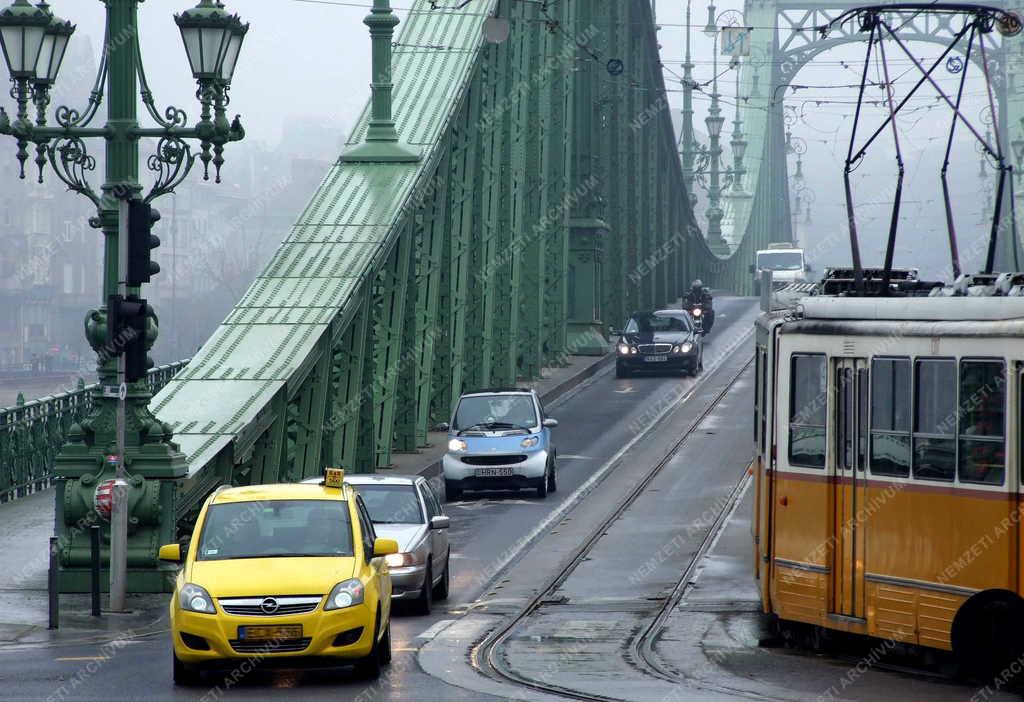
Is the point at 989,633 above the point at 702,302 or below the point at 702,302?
below

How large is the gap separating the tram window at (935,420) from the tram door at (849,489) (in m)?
0.57

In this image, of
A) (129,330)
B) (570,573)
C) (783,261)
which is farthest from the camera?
(783,261)

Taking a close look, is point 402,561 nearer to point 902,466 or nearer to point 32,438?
point 902,466

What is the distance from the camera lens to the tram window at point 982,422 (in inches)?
496

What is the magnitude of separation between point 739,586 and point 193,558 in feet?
24.7

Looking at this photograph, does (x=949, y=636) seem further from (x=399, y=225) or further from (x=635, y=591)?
(x=399, y=225)

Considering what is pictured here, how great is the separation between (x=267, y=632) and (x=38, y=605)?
5600 millimetres

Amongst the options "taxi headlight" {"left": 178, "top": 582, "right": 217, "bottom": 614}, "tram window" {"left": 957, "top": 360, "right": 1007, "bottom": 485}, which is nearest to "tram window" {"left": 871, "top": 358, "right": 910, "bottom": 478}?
"tram window" {"left": 957, "top": 360, "right": 1007, "bottom": 485}

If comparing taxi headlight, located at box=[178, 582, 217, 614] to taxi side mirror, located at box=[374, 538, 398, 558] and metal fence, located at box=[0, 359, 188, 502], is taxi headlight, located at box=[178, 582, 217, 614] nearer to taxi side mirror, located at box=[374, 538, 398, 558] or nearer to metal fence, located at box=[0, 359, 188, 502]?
taxi side mirror, located at box=[374, 538, 398, 558]

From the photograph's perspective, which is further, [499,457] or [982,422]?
[499,457]

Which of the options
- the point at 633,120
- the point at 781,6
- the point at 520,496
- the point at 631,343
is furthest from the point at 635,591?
the point at 781,6

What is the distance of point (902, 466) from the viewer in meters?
13.3

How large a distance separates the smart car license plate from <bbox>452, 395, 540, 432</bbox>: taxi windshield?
0.90 meters

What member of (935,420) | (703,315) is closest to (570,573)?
(935,420)
